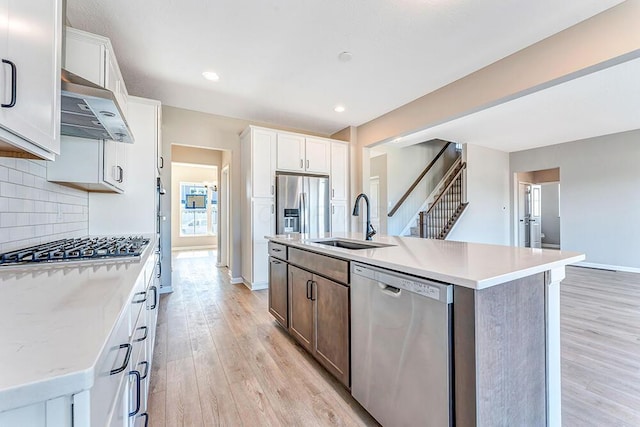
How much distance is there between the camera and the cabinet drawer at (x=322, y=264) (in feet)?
5.61

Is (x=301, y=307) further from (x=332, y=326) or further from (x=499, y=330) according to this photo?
(x=499, y=330)

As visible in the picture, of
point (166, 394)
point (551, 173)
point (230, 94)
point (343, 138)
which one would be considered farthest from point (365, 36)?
point (551, 173)

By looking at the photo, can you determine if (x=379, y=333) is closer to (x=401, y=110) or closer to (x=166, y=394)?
(x=166, y=394)

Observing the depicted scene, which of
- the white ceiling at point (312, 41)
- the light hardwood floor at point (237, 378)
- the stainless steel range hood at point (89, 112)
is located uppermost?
the white ceiling at point (312, 41)

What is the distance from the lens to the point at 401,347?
128 cm

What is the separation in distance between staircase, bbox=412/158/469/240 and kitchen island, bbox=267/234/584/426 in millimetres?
4675

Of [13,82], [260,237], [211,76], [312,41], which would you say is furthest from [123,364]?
[260,237]

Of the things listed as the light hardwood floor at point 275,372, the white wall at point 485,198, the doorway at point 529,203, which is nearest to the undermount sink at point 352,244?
the light hardwood floor at point 275,372

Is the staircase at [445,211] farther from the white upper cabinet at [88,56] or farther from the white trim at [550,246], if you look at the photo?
the white upper cabinet at [88,56]

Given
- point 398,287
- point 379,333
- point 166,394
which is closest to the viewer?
point 398,287

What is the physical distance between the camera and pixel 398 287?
1.28 m

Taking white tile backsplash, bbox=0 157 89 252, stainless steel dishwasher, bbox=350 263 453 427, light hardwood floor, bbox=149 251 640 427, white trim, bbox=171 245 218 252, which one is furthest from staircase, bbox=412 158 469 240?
white trim, bbox=171 245 218 252

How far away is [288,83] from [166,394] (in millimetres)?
3248

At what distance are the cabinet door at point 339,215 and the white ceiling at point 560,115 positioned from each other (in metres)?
1.86
